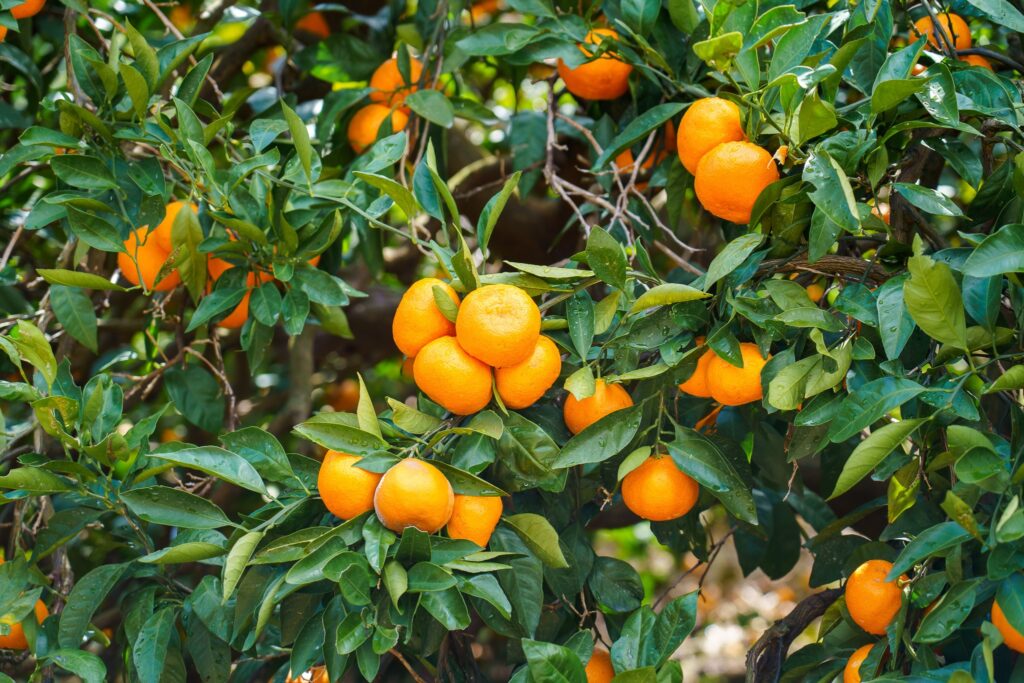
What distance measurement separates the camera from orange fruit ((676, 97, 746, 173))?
3.74 feet

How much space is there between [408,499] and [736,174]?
503mm

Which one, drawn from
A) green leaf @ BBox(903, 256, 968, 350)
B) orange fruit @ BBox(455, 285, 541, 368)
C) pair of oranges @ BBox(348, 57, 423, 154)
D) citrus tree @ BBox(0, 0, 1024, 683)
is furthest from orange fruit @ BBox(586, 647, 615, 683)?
pair of oranges @ BBox(348, 57, 423, 154)

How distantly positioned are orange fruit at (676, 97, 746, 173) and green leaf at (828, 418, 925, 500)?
385 mm

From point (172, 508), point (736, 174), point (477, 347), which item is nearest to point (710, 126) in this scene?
point (736, 174)

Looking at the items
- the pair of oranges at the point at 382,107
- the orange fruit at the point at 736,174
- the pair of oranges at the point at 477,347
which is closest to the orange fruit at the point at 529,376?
the pair of oranges at the point at 477,347

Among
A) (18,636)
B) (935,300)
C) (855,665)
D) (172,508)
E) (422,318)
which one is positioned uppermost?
(935,300)

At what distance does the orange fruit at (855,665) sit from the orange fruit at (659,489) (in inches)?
9.9

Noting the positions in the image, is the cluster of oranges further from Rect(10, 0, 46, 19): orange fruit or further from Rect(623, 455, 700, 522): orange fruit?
Rect(623, 455, 700, 522): orange fruit

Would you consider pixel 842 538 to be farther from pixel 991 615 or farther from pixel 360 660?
pixel 360 660

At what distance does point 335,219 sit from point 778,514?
0.90 m

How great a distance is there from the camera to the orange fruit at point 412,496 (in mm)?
924

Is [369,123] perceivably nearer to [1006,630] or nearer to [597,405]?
[597,405]

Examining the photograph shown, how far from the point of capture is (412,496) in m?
0.92

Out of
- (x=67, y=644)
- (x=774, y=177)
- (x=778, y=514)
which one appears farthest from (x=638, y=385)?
(x=67, y=644)
